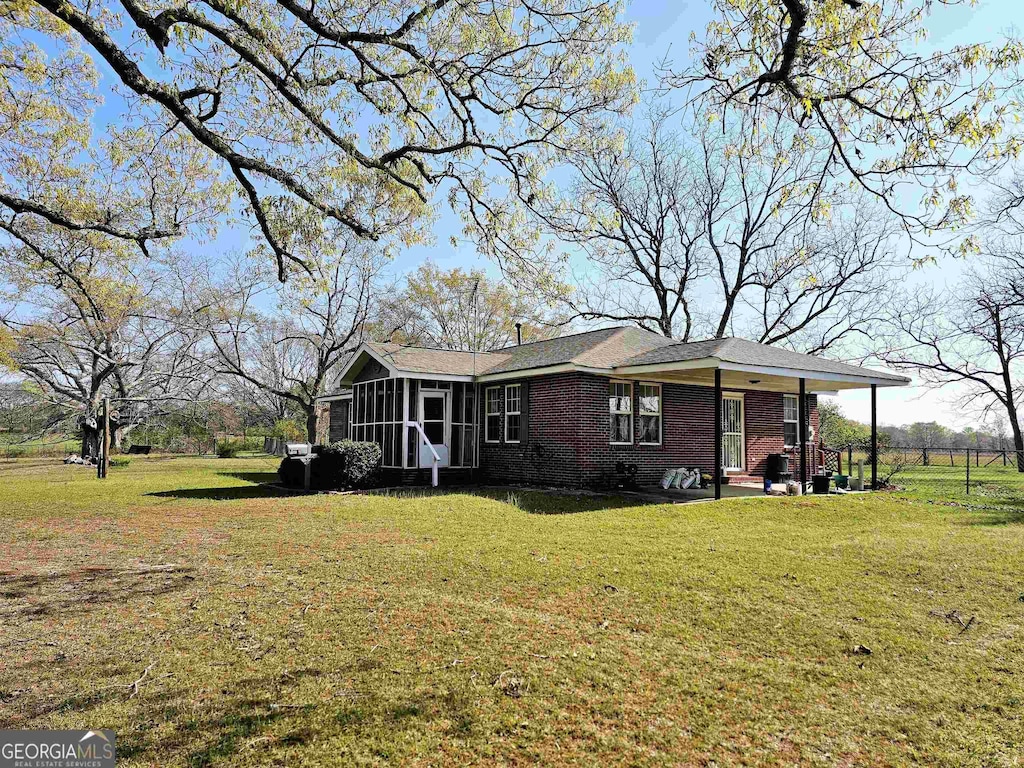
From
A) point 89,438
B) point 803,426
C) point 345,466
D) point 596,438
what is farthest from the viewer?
point 89,438

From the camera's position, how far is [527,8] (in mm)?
7762

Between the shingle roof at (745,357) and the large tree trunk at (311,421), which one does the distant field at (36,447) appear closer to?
the large tree trunk at (311,421)

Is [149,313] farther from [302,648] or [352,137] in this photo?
[302,648]

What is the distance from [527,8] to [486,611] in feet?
22.5

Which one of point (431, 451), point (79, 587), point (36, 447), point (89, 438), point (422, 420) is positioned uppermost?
point (422, 420)

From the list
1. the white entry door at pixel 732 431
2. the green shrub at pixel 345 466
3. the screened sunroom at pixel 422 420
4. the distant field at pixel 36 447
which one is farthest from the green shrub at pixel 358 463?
the distant field at pixel 36 447

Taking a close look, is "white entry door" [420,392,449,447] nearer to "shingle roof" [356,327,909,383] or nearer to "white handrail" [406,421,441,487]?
"white handrail" [406,421,441,487]

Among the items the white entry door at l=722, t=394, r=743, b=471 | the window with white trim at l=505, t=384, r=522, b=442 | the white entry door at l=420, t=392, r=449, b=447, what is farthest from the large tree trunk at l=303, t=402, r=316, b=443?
Result: the white entry door at l=722, t=394, r=743, b=471

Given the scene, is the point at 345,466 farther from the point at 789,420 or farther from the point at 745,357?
the point at 789,420

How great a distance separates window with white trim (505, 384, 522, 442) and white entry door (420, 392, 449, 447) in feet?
5.58

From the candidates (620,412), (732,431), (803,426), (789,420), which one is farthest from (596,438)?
(789,420)

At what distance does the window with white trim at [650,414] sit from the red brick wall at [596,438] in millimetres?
150

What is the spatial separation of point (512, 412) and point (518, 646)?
12.8m

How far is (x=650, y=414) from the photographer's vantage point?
16281 millimetres
